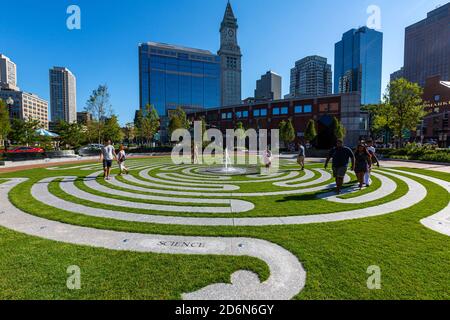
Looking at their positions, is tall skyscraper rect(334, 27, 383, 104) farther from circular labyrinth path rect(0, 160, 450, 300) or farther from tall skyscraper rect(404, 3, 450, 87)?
circular labyrinth path rect(0, 160, 450, 300)

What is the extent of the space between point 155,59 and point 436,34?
16407 centimetres

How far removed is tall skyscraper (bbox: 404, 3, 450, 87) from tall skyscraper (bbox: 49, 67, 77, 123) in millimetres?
181073

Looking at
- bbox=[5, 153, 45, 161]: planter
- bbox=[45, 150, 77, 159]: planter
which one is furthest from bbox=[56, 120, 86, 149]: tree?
bbox=[5, 153, 45, 161]: planter

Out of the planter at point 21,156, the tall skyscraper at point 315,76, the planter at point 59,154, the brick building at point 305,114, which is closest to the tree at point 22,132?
the planter at point 59,154

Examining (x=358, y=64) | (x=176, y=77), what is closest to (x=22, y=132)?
(x=176, y=77)

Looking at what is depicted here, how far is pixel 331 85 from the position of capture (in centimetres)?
18788

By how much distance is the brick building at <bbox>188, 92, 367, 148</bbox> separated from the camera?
181 feet

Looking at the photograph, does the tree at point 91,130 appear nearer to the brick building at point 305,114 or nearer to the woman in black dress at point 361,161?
the brick building at point 305,114

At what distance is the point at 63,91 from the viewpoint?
408 ft

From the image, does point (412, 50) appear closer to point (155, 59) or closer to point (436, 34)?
point (436, 34)

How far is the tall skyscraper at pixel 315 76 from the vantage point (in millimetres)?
181125

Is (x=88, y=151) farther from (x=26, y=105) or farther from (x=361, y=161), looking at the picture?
(x=26, y=105)

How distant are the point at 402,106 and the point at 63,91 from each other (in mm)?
146350
